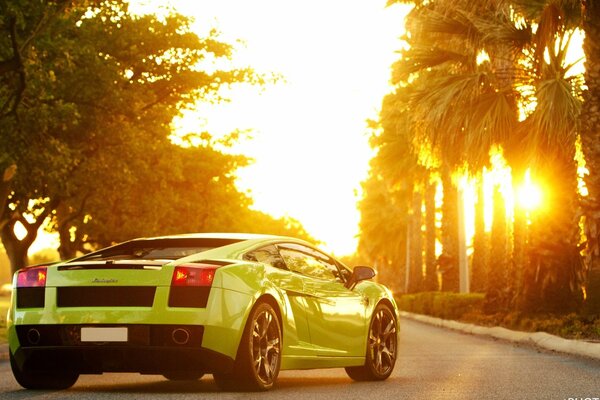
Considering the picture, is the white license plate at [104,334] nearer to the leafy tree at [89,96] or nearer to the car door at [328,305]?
the car door at [328,305]

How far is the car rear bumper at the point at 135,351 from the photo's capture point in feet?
30.0

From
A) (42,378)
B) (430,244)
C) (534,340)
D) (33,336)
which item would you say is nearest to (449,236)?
(430,244)

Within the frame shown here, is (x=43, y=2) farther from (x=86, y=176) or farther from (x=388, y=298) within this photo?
(x=388, y=298)

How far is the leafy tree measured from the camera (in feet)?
75.9

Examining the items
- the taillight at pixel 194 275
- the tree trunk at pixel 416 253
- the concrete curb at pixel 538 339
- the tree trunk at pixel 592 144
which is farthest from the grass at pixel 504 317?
the tree trunk at pixel 416 253

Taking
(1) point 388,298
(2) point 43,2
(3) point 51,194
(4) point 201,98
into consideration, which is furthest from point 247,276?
(4) point 201,98

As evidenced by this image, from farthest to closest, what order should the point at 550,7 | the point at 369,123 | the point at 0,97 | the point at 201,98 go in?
1. the point at 369,123
2. the point at 201,98
3. the point at 0,97
4. the point at 550,7

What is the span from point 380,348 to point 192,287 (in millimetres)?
3332

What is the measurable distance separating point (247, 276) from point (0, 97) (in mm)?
15880

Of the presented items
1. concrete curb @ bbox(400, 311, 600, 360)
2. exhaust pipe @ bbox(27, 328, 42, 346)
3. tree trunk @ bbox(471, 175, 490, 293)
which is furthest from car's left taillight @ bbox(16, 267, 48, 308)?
tree trunk @ bbox(471, 175, 490, 293)

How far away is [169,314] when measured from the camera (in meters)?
9.16

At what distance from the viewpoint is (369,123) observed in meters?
53.8

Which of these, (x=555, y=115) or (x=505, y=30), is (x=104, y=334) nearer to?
(x=555, y=115)

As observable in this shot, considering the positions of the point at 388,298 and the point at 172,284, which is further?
the point at 388,298
